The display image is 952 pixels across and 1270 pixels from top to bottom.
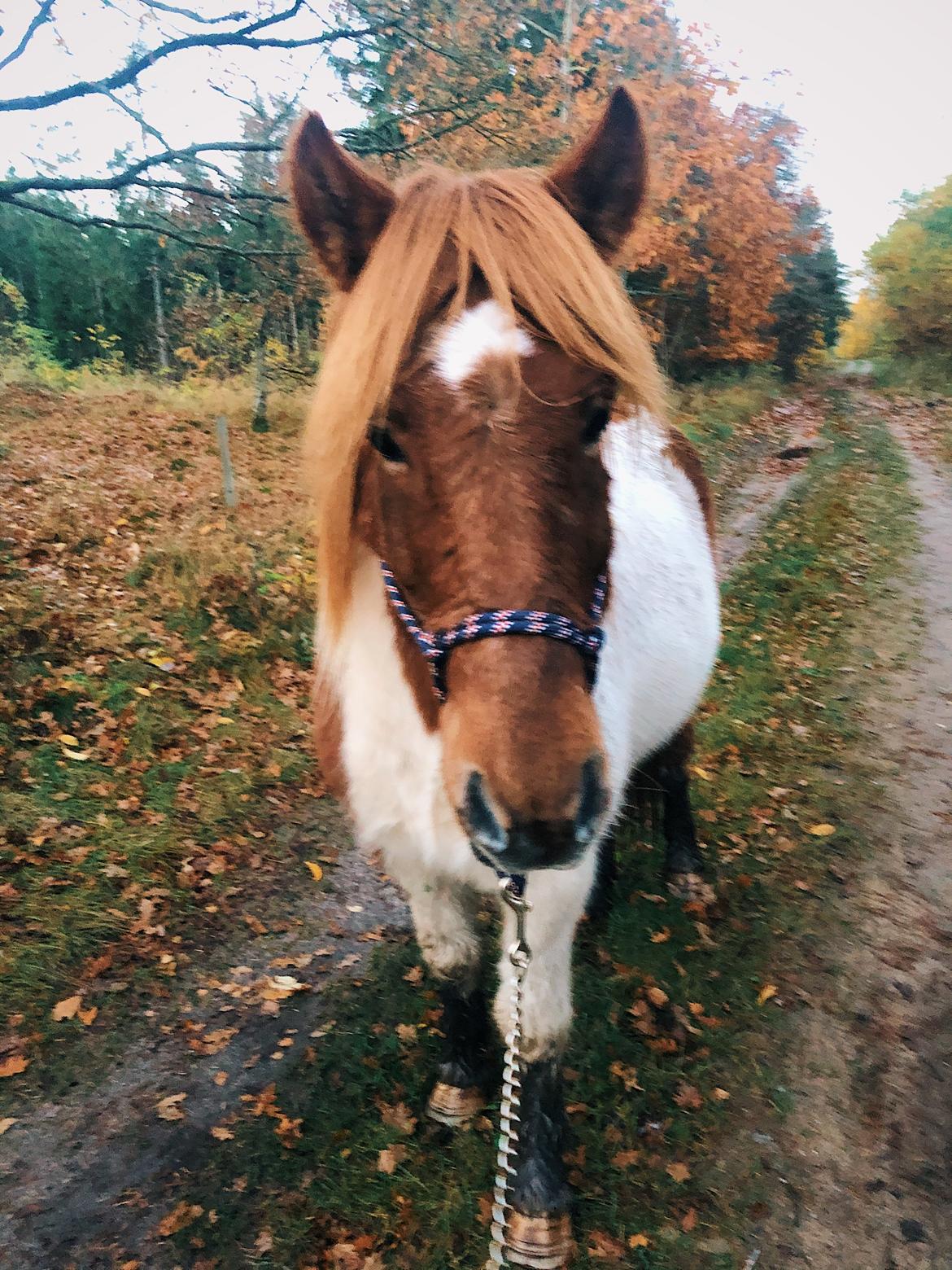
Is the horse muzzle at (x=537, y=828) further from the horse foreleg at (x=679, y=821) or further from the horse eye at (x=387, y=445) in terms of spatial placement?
the horse foreleg at (x=679, y=821)

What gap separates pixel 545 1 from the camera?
1374cm

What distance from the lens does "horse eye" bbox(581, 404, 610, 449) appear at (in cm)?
161

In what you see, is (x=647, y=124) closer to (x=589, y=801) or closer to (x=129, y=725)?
(x=589, y=801)

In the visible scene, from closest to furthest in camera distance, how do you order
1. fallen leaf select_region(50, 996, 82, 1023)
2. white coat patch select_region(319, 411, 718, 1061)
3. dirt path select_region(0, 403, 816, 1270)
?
white coat patch select_region(319, 411, 718, 1061), dirt path select_region(0, 403, 816, 1270), fallen leaf select_region(50, 996, 82, 1023)

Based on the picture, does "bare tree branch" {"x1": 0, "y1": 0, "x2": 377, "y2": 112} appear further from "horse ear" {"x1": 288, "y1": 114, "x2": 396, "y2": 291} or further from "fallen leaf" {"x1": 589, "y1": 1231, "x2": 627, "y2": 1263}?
"fallen leaf" {"x1": 589, "y1": 1231, "x2": 627, "y2": 1263}

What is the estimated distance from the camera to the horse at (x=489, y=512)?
144 cm

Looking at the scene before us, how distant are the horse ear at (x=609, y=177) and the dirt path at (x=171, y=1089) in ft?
10.6

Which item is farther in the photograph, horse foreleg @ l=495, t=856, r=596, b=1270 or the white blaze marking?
horse foreleg @ l=495, t=856, r=596, b=1270

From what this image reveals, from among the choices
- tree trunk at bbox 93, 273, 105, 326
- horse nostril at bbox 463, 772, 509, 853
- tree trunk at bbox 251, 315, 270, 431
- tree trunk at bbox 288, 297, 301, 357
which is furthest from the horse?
tree trunk at bbox 93, 273, 105, 326

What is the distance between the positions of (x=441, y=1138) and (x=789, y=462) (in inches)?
616

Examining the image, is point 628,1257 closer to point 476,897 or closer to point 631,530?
point 476,897

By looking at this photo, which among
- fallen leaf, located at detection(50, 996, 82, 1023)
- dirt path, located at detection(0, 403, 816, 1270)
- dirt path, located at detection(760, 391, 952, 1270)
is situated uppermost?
dirt path, located at detection(760, 391, 952, 1270)

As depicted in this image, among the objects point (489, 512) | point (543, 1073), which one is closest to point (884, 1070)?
point (543, 1073)

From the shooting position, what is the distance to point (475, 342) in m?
1.55
